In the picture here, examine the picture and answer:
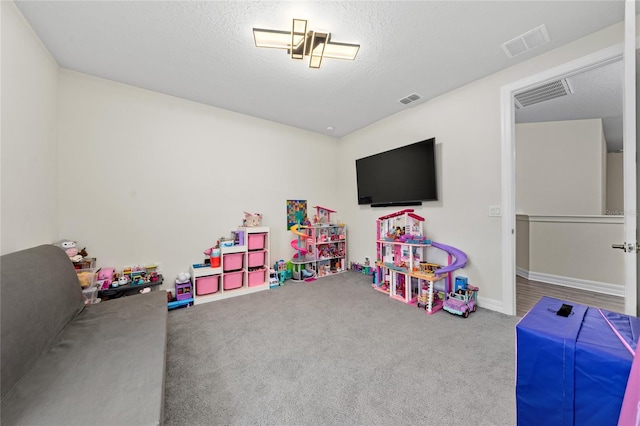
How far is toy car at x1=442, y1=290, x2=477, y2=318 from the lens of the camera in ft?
7.66

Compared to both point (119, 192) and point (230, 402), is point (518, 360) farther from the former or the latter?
point (119, 192)

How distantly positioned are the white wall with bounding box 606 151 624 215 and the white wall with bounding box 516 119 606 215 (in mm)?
1772

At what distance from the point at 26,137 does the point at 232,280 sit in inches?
88.6

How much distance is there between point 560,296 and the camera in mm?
2861

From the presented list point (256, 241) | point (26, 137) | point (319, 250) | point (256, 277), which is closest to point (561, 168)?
point (319, 250)

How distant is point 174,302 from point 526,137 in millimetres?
5781

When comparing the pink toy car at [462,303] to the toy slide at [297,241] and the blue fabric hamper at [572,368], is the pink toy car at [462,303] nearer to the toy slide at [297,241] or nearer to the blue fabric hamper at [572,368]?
the blue fabric hamper at [572,368]

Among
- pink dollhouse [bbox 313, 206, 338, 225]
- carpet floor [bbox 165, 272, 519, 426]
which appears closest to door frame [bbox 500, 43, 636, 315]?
carpet floor [bbox 165, 272, 519, 426]

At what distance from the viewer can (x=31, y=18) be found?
5.75 feet

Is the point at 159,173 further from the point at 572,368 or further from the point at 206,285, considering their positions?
the point at 572,368

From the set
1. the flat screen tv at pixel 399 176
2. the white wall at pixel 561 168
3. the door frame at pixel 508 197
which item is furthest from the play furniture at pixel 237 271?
the white wall at pixel 561 168

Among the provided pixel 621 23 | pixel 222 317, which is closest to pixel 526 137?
pixel 621 23

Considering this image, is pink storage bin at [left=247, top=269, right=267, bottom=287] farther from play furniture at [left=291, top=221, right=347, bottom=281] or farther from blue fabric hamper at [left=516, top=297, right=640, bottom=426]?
blue fabric hamper at [left=516, top=297, right=640, bottom=426]

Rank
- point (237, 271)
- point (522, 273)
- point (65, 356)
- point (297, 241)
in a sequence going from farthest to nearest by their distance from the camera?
point (297, 241)
point (522, 273)
point (237, 271)
point (65, 356)
